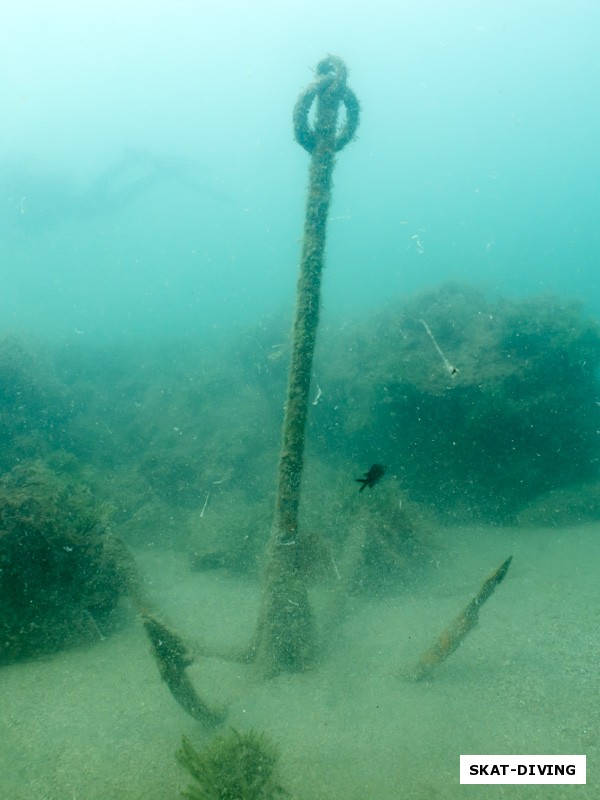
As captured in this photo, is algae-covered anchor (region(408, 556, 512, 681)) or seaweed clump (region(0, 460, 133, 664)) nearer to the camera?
algae-covered anchor (region(408, 556, 512, 681))

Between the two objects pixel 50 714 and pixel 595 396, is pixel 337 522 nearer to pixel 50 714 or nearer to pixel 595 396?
pixel 50 714

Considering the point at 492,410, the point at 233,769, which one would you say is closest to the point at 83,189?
the point at 492,410

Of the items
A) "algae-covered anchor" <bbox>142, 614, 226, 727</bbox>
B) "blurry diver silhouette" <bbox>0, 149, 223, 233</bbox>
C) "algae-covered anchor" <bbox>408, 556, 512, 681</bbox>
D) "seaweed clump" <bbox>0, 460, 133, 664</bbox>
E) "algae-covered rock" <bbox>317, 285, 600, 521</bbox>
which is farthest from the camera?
"blurry diver silhouette" <bbox>0, 149, 223, 233</bbox>

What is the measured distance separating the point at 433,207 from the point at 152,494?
532 feet

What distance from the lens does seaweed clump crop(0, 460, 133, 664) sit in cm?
466

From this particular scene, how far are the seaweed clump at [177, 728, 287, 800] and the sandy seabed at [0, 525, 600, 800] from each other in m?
0.40

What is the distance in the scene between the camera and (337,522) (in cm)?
734

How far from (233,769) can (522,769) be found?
2.08 m

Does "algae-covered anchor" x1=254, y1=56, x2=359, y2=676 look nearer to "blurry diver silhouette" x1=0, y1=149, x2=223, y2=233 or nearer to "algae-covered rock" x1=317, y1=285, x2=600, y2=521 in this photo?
"algae-covered rock" x1=317, y1=285, x2=600, y2=521

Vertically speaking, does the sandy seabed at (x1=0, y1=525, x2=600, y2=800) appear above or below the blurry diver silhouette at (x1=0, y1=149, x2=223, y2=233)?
below

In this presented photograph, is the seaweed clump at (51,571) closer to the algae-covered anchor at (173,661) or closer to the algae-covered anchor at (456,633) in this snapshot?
the algae-covered anchor at (173,661)

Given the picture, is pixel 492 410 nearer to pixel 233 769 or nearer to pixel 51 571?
pixel 233 769

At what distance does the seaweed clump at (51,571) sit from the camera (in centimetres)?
466

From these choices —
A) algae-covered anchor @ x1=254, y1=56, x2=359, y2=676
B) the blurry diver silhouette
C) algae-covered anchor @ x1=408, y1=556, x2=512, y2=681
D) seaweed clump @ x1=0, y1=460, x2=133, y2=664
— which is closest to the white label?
algae-covered anchor @ x1=408, y1=556, x2=512, y2=681
